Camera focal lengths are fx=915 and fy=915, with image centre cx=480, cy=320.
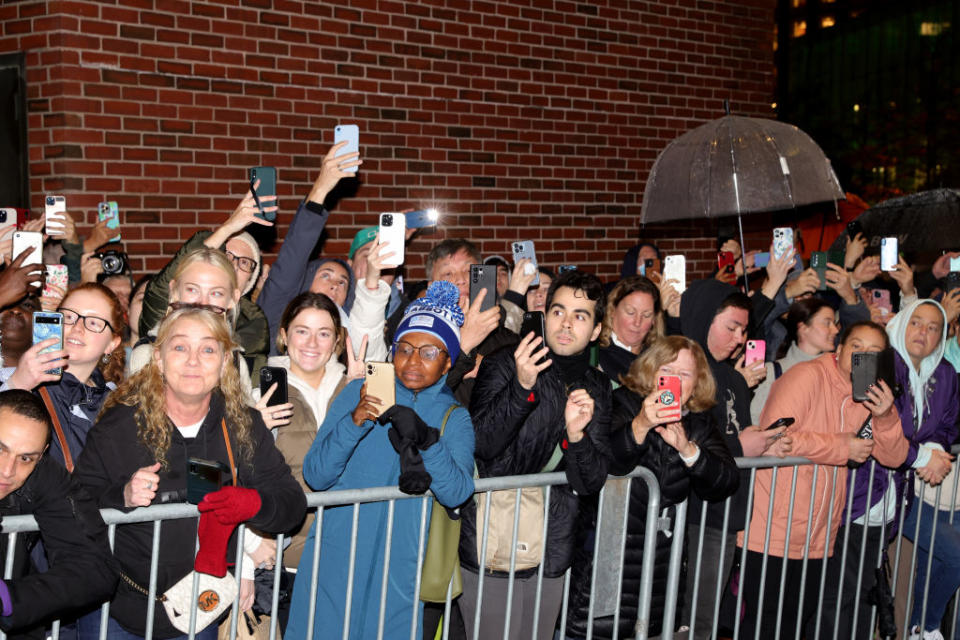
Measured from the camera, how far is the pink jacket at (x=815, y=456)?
14.9 ft

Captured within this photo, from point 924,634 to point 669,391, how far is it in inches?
106

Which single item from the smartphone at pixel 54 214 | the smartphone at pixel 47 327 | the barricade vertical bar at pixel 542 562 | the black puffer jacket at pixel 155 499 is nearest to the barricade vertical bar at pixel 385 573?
the black puffer jacket at pixel 155 499

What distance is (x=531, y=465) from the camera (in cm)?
382

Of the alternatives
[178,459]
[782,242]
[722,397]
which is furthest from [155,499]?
[782,242]

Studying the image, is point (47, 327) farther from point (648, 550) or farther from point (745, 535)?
point (745, 535)

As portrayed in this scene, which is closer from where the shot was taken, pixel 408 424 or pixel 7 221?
pixel 408 424

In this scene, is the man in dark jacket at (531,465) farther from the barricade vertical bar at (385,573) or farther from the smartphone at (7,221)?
the smartphone at (7,221)

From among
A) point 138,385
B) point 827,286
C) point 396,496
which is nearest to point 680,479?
point 396,496

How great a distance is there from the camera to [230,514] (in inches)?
115

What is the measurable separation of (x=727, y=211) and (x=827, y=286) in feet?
3.55

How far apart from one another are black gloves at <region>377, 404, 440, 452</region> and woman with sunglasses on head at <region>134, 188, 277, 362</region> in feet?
3.36

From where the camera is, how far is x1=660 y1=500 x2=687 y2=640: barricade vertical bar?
3.95 metres

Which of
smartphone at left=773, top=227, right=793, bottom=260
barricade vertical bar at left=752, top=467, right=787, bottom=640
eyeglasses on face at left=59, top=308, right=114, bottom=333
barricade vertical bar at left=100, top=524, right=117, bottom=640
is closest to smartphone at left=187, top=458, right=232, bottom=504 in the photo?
barricade vertical bar at left=100, top=524, right=117, bottom=640

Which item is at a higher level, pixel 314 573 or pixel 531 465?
pixel 531 465
